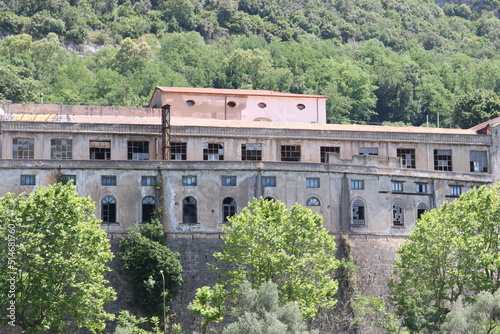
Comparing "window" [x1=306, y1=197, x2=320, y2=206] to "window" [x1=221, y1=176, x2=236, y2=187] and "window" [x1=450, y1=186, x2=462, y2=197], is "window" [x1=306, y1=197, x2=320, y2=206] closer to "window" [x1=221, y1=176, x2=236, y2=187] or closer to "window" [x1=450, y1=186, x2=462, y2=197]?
"window" [x1=221, y1=176, x2=236, y2=187]

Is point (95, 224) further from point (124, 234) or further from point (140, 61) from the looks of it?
point (140, 61)

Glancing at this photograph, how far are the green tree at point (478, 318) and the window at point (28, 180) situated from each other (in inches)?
1171

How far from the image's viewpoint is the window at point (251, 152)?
78.2m

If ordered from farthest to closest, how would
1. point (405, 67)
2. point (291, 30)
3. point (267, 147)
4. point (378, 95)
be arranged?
point (291, 30)
point (405, 67)
point (378, 95)
point (267, 147)

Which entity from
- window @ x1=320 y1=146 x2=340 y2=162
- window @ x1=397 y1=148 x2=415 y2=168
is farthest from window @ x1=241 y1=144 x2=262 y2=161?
window @ x1=397 y1=148 x2=415 y2=168

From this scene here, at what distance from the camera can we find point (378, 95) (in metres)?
135

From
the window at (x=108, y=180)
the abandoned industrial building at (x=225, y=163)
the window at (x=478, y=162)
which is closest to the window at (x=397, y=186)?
the abandoned industrial building at (x=225, y=163)

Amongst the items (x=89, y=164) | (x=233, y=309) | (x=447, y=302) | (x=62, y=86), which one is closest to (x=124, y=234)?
(x=89, y=164)

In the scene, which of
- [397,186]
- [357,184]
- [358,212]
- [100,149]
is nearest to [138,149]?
[100,149]

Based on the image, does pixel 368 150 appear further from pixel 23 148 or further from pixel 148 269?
pixel 23 148

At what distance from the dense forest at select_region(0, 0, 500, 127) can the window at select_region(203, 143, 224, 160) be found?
3862cm

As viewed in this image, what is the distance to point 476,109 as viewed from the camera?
106875 millimetres

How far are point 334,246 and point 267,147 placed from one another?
13.5m

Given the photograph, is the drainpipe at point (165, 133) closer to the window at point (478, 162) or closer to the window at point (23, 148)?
the window at point (23, 148)
